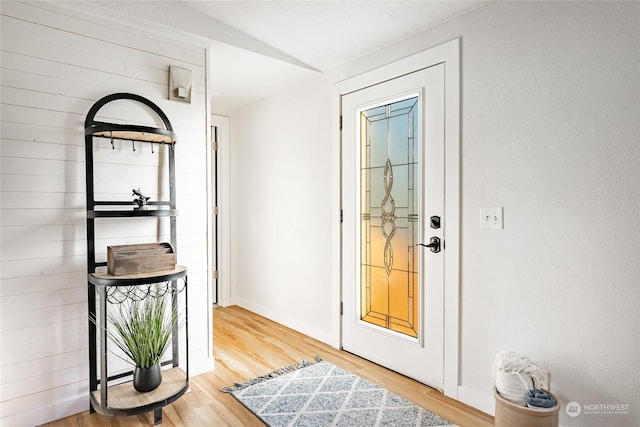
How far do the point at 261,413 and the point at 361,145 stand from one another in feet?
6.02

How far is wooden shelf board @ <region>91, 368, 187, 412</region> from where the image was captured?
196 cm

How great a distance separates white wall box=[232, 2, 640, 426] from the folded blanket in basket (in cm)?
15

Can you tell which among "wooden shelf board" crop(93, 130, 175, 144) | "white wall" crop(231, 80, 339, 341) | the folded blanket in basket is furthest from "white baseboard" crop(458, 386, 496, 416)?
"wooden shelf board" crop(93, 130, 175, 144)

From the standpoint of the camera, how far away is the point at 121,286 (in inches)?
83.3

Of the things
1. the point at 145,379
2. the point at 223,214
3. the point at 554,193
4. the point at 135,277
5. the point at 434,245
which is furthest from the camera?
the point at 223,214

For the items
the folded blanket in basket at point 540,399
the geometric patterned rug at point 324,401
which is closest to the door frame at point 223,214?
the geometric patterned rug at point 324,401

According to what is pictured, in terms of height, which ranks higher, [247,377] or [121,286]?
[121,286]

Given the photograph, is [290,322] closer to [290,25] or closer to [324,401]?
[324,401]

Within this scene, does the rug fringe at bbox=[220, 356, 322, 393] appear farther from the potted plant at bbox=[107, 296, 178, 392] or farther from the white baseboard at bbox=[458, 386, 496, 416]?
the white baseboard at bbox=[458, 386, 496, 416]

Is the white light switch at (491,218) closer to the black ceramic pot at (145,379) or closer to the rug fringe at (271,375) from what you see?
the rug fringe at (271,375)

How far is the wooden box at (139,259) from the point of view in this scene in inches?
78.0

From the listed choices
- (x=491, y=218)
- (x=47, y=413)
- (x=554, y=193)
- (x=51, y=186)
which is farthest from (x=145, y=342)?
(x=554, y=193)

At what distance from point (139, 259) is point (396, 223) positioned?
1.57 m

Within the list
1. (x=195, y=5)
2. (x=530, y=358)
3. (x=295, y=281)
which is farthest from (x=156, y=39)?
(x=530, y=358)
